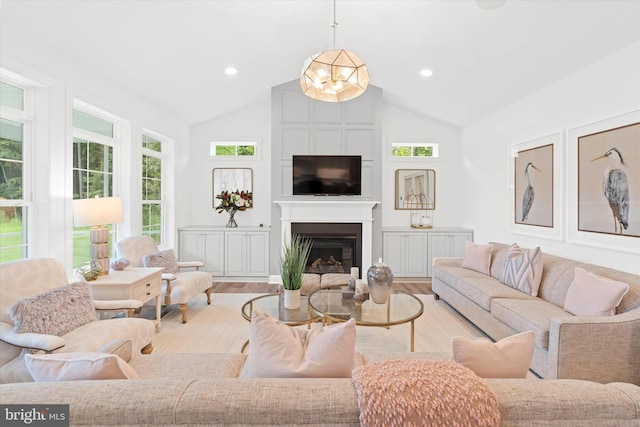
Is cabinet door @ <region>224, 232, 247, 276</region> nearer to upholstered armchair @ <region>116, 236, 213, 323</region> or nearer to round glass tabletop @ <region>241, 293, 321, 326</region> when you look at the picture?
upholstered armchair @ <region>116, 236, 213, 323</region>

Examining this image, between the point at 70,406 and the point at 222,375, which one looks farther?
the point at 222,375

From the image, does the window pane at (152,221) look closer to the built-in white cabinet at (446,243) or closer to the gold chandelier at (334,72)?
the gold chandelier at (334,72)

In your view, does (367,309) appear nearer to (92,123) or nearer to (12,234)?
(12,234)

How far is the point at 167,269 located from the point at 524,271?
3.89 meters

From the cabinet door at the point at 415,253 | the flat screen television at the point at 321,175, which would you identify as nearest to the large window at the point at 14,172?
the flat screen television at the point at 321,175

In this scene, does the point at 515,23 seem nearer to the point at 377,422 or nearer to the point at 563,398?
the point at 563,398

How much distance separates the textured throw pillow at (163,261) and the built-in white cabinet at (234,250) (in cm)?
143

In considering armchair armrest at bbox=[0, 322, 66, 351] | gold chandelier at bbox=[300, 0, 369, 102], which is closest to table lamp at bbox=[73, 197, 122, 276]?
armchair armrest at bbox=[0, 322, 66, 351]

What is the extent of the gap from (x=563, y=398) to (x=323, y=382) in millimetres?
757

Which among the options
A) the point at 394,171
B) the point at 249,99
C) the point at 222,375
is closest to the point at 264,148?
the point at 249,99

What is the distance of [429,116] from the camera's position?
6.05 metres

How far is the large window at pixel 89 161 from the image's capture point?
3458 mm

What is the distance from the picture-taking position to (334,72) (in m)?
2.54

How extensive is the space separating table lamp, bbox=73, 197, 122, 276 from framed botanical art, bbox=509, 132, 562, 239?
4500 millimetres
